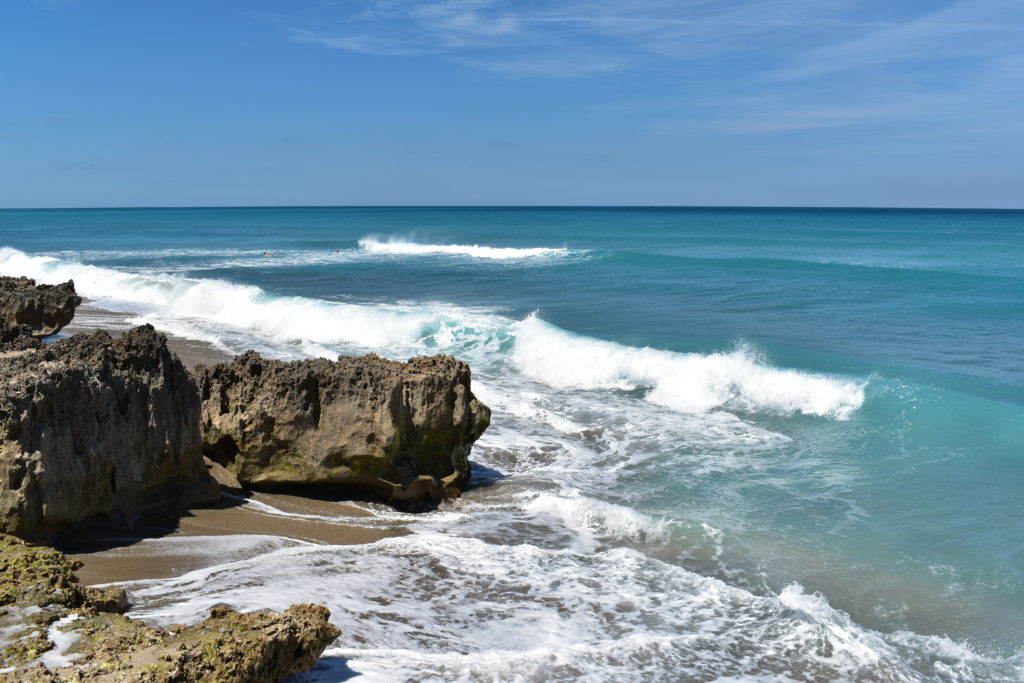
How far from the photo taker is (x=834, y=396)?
12492mm

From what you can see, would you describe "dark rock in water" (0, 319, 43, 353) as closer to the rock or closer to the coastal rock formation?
the coastal rock formation

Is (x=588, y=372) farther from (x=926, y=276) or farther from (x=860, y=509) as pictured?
(x=926, y=276)

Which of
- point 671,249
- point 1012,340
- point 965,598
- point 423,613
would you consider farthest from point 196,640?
point 671,249

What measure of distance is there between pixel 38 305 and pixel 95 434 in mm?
8153

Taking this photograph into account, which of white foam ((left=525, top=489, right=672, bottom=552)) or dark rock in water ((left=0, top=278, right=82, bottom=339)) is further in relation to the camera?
dark rock in water ((left=0, top=278, right=82, bottom=339))

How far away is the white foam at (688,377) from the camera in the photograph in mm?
12523

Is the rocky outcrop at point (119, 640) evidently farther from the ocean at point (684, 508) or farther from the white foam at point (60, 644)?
the ocean at point (684, 508)

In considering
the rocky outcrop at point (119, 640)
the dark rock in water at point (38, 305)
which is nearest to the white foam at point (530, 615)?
the rocky outcrop at point (119, 640)

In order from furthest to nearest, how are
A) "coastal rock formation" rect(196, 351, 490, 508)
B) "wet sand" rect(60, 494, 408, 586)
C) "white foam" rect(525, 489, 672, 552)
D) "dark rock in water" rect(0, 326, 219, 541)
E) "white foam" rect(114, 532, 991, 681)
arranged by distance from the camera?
"coastal rock formation" rect(196, 351, 490, 508) → "white foam" rect(525, 489, 672, 552) → "wet sand" rect(60, 494, 408, 586) → "dark rock in water" rect(0, 326, 219, 541) → "white foam" rect(114, 532, 991, 681)

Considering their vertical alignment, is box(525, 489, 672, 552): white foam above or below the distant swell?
below

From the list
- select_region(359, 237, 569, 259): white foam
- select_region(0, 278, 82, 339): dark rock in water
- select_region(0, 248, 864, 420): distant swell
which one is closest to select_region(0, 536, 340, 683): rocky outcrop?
select_region(0, 248, 864, 420): distant swell

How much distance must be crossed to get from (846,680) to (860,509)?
11.0 feet

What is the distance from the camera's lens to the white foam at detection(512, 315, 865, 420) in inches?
493

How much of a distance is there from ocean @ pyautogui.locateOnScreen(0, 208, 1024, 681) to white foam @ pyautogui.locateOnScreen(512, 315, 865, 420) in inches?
1.9
